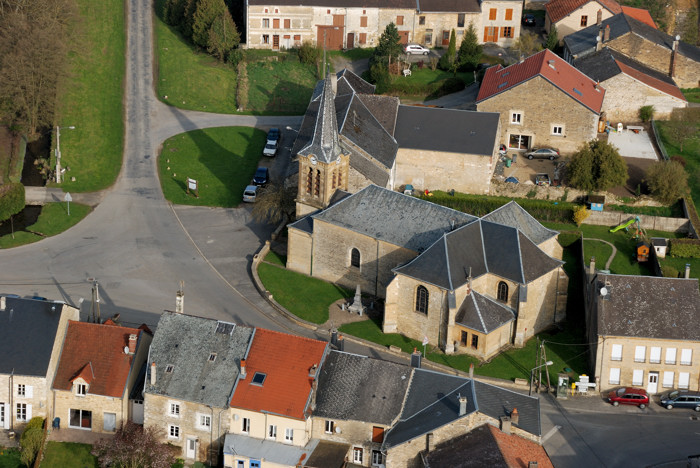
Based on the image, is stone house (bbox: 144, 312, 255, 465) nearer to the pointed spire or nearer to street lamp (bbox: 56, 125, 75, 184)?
the pointed spire

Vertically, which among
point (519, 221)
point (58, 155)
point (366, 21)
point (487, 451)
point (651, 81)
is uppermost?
point (366, 21)

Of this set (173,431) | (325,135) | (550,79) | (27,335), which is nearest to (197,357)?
(173,431)

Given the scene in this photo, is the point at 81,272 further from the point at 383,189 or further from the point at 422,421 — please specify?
the point at 422,421

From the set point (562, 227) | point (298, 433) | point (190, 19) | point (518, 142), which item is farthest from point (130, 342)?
point (190, 19)

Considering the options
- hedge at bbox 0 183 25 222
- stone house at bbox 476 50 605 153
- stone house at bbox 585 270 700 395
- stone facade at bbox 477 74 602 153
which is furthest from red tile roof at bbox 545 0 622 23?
hedge at bbox 0 183 25 222

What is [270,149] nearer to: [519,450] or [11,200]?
[11,200]
